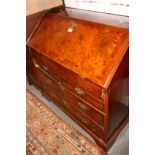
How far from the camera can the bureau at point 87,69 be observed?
47.2 inches

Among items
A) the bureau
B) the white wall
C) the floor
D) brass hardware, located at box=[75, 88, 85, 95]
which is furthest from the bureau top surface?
the floor

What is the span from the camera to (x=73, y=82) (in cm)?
A: 142

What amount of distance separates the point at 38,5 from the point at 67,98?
1.25 metres

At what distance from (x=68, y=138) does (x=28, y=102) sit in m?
0.79

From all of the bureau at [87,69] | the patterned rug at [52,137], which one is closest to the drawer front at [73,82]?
the bureau at [87,69]

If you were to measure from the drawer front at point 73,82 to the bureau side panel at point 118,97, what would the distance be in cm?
9

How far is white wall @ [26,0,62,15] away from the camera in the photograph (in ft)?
7.01

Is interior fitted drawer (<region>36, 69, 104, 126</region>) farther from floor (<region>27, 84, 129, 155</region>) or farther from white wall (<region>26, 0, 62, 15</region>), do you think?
white wall (<region>26, 0, 62, 15</region>)

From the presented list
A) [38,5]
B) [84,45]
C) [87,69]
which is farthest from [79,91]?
[38,5]

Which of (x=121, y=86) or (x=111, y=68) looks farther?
(x=121, y=86)
